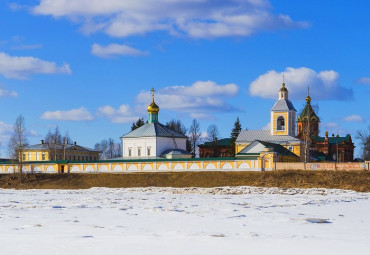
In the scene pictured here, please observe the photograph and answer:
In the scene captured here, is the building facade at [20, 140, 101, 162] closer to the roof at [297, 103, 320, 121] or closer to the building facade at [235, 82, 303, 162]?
the building facade at [235, 82, 303, 162]

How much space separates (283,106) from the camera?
66.1 m

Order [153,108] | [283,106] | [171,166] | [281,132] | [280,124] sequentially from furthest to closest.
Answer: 1. [280,124]
2. [281,132]
3. [283,106]
4. [153,108]
5. [171,166]

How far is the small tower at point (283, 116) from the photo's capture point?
6588 centimetres

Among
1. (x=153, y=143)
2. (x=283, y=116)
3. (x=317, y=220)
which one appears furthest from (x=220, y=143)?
(x=317, y=220)

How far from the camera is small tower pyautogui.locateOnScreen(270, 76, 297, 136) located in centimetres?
6588

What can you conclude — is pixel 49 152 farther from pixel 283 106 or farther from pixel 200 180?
pixel 200 180

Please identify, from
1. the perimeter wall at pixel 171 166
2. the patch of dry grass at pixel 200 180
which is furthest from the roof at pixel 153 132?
the patch of dry grass at pixel 200 180

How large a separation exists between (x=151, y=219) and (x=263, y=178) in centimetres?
3056

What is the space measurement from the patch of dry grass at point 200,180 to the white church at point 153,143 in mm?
8520

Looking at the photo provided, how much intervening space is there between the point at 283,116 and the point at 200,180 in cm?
1991

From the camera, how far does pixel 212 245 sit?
12.5 metres

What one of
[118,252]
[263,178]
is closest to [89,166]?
[263,178]

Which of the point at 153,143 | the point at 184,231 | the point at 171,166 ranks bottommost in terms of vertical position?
the point at 184,231

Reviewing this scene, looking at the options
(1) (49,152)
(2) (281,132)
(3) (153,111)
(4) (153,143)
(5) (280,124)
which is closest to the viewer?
(4) (153,143)
